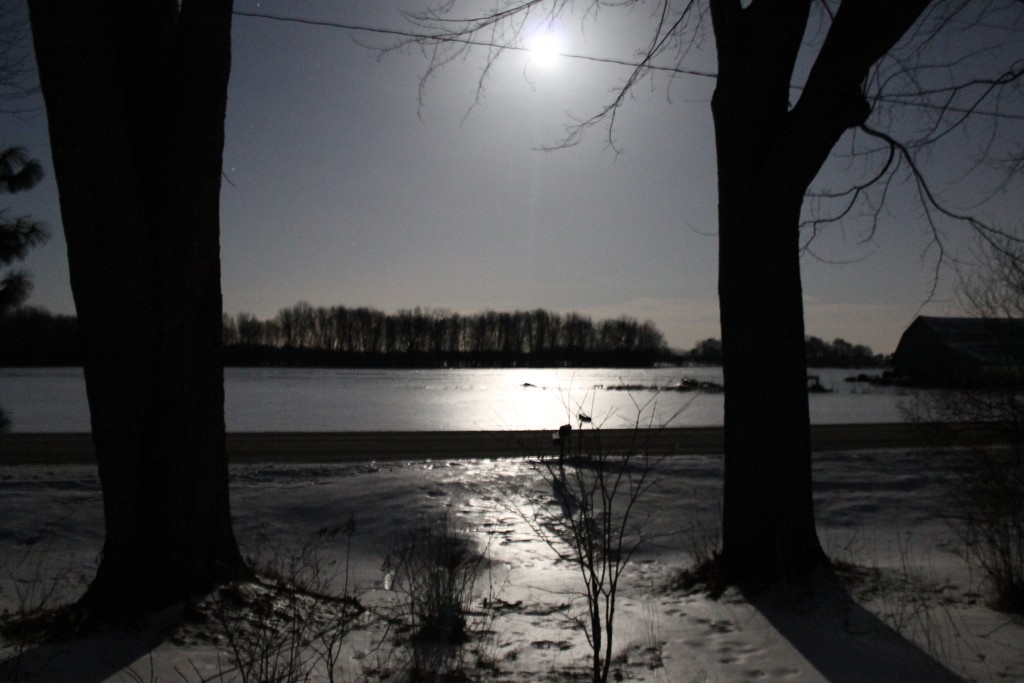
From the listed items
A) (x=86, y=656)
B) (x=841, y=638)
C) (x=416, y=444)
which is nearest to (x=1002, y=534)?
(x=841, y=638)

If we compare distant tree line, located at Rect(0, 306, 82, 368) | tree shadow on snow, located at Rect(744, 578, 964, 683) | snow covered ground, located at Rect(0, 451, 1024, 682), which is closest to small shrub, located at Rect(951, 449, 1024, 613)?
snow covered ground, located at Rect(0, 451, 1024, 682)

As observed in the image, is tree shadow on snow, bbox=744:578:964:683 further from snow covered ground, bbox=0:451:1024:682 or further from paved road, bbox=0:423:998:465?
paved road, bbox=0:423:998:465

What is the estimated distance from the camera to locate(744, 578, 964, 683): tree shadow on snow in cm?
349

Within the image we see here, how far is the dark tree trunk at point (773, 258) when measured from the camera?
489 centimetres

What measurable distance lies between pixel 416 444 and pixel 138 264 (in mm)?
11752

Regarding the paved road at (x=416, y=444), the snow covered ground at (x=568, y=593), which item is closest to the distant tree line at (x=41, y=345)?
the paved road at (x=416, y=444)

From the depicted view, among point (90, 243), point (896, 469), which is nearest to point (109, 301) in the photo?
point (90, 243)

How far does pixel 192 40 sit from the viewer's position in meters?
4.24

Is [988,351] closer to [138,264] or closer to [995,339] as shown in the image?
[995,339]

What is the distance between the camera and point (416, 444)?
15.4 metres

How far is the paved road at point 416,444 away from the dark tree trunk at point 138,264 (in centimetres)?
832

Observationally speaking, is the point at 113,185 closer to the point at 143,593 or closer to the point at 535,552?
the point at 143,593

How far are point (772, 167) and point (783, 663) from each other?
10.8 ft

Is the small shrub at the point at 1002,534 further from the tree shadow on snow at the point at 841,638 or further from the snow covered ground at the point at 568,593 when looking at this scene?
the tree shadow on snow at the point at 841,638
